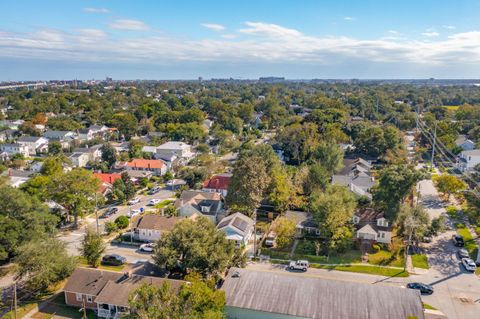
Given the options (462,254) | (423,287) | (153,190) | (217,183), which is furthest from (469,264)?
(153,190)

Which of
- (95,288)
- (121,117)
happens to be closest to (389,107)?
(121,117)

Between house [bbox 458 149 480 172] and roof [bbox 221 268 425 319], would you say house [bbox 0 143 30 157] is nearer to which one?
roof [bbox 221 268 425 319]

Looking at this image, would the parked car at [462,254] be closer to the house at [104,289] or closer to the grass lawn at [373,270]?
the grass lawn at [373,270]

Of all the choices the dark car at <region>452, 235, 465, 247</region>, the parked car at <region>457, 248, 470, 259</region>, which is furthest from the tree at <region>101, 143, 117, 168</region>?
the parked car at <region>457, 248, 470, 259</region>

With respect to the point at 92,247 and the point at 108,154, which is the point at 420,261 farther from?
the point at 108,154

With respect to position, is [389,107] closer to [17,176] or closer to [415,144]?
[415,144]

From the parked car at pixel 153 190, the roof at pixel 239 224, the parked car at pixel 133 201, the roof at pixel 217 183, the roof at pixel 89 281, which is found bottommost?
the parked car at pixel 133 201

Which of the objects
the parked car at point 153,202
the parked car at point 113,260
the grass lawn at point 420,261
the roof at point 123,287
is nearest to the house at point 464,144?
the grass lawn at point 420,261

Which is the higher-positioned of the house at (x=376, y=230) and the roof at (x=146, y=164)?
the roof at (x=146, y=164)
